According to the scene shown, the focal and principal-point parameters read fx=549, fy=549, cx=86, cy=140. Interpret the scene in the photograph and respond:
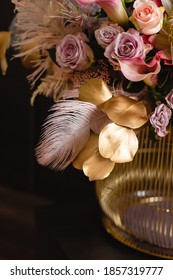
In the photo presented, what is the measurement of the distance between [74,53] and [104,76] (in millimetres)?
48

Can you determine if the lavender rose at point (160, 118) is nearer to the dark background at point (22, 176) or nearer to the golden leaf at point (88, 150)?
the golden leaf at point (88, 150)

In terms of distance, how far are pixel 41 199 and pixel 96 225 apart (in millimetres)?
897

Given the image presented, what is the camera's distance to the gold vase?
2.40 ft

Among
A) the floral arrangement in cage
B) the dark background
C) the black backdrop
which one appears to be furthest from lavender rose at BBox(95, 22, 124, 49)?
the black backdrop

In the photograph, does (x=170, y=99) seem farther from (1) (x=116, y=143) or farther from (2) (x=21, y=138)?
(2) (x=21, y=138)

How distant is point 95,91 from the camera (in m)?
0.66

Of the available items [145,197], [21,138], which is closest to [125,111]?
[145,197]

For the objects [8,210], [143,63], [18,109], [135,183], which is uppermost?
[143,63]

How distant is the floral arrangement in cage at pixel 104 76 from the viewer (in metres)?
0.63

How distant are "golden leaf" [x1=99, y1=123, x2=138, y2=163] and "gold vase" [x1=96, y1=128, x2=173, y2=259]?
3.0 inches

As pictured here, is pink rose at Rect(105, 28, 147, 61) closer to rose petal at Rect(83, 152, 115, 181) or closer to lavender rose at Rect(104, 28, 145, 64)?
lavender rose at Rect(104, 28, 145, 64)

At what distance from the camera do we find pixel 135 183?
77 cm

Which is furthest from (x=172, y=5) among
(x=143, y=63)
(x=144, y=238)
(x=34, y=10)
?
(x=144, y=238)
